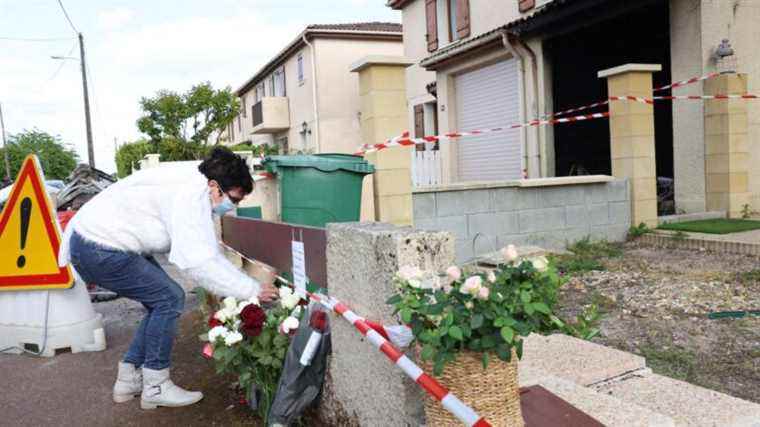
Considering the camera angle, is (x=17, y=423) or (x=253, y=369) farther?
(x=17, y=423)

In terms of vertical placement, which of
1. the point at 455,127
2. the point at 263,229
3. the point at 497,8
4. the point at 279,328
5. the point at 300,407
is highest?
the point at 497,8

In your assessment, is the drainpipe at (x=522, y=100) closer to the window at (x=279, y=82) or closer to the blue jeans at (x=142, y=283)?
the blue jeans at (x=142, y=283)

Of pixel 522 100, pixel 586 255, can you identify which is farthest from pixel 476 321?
pixel 522 100

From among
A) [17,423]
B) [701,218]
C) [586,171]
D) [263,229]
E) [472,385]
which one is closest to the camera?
[472,385]

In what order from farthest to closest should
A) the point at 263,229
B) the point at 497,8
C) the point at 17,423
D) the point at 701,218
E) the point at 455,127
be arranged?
the point at 455,127, the point at 497,8, the point at 701,218, the point at 263,229, the point at 17,423

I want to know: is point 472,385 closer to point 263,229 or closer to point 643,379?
point 643,379

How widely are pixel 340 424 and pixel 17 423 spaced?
2063 millimetres

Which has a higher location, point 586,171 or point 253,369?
point 586,171

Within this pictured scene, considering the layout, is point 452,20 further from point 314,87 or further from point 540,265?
point 540,265

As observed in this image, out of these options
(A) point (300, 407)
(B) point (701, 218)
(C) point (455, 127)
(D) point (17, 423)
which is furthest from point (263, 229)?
(C) point (455, 127)

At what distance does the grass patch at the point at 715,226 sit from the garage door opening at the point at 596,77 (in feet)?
8.68

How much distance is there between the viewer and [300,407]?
3072 mm

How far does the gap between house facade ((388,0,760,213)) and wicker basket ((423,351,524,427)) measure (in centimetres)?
815

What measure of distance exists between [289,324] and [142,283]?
105 cm
